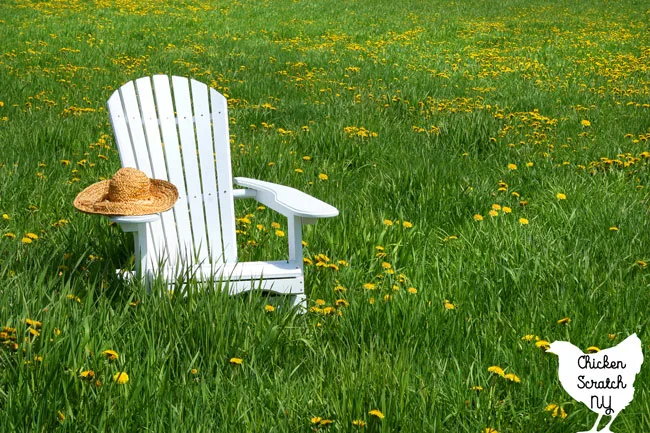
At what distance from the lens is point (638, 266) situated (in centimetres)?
368

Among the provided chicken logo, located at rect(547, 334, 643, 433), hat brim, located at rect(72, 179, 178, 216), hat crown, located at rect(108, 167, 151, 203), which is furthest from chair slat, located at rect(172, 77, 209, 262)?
chicken logo, located at rect(547, 334, 643, 433)

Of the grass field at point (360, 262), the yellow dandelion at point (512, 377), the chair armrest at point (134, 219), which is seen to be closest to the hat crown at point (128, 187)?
the chair armrest at point (134, 219)

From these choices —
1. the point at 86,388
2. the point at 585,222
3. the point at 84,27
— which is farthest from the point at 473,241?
the point at 84,27

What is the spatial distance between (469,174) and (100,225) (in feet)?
7.93

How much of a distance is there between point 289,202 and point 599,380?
5.07 feet

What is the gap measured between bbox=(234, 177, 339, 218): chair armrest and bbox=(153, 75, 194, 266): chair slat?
0.91 ft

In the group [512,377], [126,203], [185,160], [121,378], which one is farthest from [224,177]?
[512,377]

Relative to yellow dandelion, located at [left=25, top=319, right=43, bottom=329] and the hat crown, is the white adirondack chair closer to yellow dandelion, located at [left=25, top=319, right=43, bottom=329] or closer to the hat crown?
the hat crown

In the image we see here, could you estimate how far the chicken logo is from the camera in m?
2.17

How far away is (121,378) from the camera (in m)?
2.28

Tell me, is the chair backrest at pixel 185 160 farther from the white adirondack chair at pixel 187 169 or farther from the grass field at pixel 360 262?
the grass field at pixel 360 262

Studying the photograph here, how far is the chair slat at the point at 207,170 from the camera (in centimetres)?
382

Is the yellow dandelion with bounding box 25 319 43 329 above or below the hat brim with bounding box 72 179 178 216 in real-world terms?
below

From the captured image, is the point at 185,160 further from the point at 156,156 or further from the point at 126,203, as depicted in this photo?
the point at 126,203
